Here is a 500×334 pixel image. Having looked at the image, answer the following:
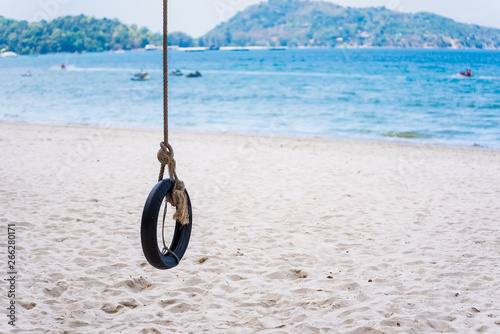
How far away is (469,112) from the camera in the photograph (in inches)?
833

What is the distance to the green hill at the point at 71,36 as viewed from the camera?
188 feet

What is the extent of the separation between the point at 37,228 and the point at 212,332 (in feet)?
8.99

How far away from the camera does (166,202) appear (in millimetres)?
2748

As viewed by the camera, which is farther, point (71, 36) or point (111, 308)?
point (71, 36)

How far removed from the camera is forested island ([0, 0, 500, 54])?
228ft

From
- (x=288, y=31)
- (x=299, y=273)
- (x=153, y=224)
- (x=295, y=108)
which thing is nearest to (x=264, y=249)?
(x=299, y=273)

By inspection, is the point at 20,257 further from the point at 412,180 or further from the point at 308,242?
the point at 412,180

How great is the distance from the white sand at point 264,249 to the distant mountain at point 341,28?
74.0 m

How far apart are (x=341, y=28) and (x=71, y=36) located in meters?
49.5

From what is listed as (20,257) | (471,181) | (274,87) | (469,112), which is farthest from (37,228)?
(274,87)

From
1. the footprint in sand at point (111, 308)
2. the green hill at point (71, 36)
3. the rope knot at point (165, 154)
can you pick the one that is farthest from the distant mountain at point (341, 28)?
the footprint in sand at point (111, 308)

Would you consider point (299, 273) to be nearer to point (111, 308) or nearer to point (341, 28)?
point (111, 308)

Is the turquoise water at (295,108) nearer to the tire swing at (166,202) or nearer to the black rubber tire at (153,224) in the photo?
the tire swing at (166,202)

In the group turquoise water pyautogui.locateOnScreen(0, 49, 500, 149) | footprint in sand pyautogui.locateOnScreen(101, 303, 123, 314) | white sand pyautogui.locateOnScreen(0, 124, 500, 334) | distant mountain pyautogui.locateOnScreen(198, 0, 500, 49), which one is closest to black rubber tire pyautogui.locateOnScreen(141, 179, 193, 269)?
white sand pyautogui.locateOnScreen(0, 124, 500, 334)
